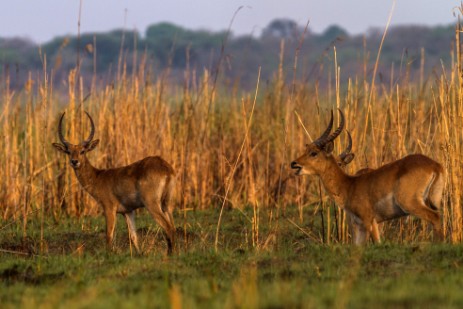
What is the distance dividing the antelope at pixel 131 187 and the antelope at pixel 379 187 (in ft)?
5.20

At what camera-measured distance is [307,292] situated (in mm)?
6215

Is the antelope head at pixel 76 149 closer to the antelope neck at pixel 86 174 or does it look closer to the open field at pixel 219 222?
the antelope neck at pixel 86 174

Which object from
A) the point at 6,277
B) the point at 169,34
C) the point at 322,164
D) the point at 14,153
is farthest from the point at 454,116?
the point at 169,34

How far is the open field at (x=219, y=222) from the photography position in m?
6.38

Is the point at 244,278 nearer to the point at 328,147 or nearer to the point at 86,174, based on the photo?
the point at 328,147

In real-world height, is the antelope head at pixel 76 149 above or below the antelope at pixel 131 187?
above

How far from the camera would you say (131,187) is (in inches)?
415

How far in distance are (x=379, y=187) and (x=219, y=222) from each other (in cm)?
Result: 177

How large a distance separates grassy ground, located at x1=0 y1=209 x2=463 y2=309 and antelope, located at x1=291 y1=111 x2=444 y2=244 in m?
0.83

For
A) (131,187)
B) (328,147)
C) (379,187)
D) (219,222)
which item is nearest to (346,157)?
A: (328,147)

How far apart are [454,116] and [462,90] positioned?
0.92 feet

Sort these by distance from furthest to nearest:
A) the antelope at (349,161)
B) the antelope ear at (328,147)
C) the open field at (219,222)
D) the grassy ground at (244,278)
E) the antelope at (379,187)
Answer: the antelope ear at (328,147), the antelope at (349,161), the antelope at (379,187), the open field at (219,222), the grassy ground at (244,278)

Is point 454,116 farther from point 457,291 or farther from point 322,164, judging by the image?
point 457,291

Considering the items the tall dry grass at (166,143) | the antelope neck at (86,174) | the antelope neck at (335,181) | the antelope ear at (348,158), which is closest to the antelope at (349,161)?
the antelope ear at (348,158)
